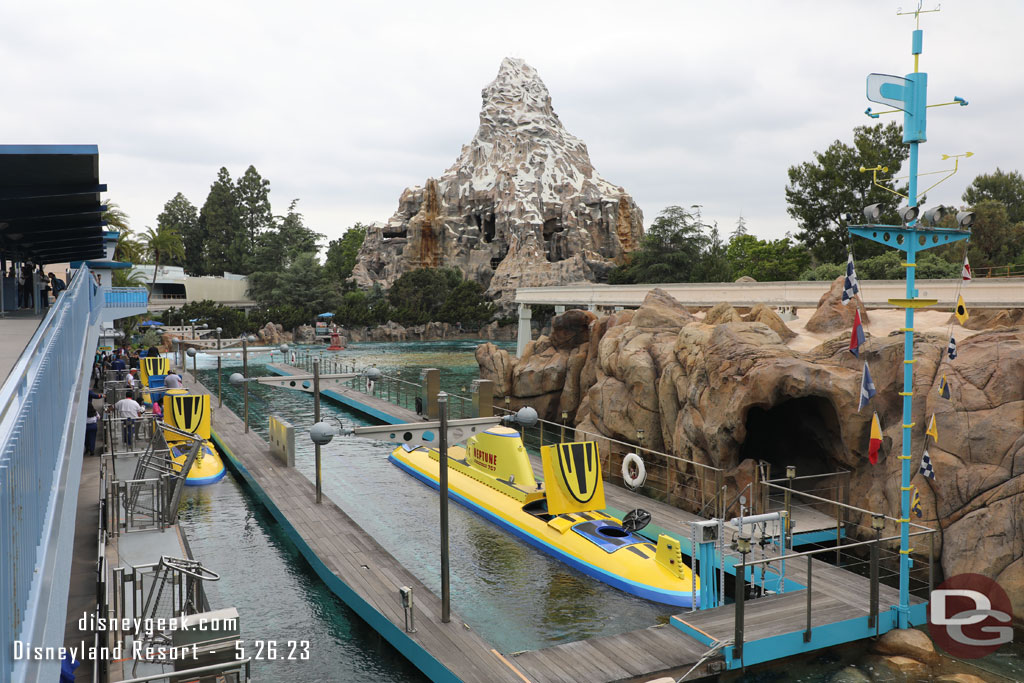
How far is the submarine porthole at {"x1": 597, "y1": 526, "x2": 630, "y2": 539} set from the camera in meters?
16.7

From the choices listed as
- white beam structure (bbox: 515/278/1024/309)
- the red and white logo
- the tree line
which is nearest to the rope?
the red and white logo

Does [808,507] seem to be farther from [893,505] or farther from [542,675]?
[542,675]

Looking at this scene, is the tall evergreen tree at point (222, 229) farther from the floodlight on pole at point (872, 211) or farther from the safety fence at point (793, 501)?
the floodlight on pole at point (872, 211)

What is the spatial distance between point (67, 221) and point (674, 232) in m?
60.2

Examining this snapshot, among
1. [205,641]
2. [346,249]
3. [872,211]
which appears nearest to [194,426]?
[205,641]

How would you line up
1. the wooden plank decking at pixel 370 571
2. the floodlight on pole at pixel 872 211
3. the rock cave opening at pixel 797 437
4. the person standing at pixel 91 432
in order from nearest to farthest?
the wooden plank decking at pixel 370 571 → the floodlight on pole at pixel 872 211 → the person standing at pixel 91 432 → the rock cave opening at pixel 797 437

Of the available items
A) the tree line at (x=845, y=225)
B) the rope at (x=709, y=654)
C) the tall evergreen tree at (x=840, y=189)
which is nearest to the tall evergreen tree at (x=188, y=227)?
the tree line at (x=845, y=225)

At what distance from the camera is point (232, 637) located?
28.3ft

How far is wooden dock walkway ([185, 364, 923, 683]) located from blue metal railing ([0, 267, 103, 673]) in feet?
22.6

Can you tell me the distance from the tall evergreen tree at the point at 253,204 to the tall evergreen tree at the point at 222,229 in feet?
3.40

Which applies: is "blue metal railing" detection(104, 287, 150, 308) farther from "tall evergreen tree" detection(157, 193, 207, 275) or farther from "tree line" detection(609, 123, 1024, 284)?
"tall evergreen tree" detection(157, 193, 207, 275)

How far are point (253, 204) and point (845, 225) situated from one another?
92579 mm

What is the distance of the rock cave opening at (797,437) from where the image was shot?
1955cm

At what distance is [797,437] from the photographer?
2223 centimetres
